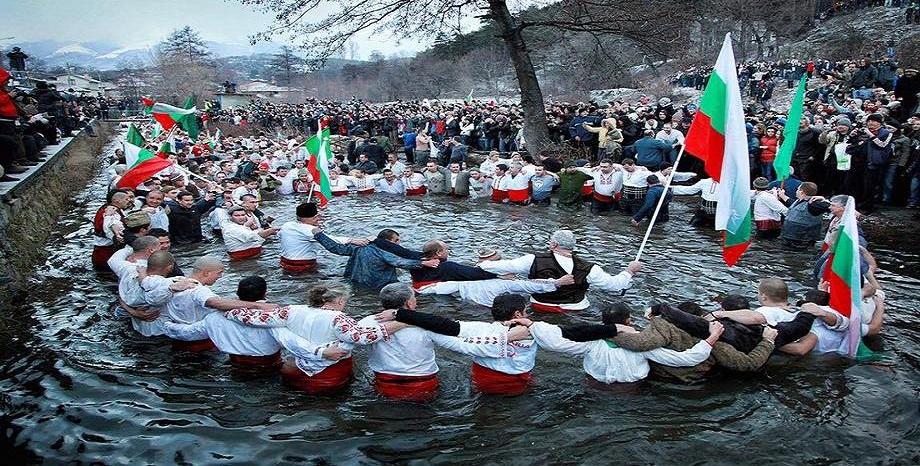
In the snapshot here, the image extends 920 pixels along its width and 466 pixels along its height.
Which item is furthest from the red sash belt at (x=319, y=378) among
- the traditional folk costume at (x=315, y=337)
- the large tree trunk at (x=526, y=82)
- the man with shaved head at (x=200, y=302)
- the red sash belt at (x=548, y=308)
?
the large tree trunk at (x=526, y=82)

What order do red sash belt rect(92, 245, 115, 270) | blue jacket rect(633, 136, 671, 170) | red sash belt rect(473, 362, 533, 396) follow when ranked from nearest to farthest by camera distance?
1. red sash belt rect(473, 362, 533, 396)
2. red sash belt rect(92, 245, 115, 270)
3. blue jacket rect(633, 136, 671, 170)

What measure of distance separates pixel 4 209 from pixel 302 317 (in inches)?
328

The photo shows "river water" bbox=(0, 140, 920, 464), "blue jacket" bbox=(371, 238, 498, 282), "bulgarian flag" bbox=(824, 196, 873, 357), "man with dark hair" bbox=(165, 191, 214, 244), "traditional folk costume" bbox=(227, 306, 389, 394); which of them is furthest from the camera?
"man with dark hair" bbox=(165, 191, 214, 244)

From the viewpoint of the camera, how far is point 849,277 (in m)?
6.10

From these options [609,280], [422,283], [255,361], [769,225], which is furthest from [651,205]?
[255,361]

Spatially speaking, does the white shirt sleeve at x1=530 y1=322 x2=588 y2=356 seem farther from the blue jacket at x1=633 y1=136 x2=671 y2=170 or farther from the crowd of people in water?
the blue jacket at x1=633 y1=136 x2=671 y2=170

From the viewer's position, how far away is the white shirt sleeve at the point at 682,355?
579 cm

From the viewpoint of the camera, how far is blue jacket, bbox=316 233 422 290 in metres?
9.27

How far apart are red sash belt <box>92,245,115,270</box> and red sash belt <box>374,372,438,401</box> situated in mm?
6745

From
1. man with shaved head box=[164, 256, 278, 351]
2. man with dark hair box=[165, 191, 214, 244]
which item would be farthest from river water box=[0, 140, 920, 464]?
man with dark hair box=[165, 191, 214, 244]

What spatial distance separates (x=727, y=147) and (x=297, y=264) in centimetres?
706

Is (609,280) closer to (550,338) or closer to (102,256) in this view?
(550,338)

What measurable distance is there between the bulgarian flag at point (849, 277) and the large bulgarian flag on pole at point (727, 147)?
88 centimetres

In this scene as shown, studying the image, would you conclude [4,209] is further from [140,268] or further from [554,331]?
[554,331]
